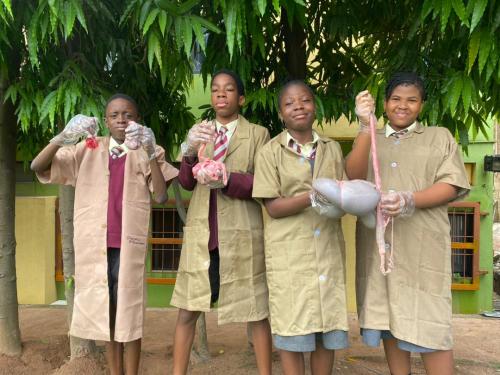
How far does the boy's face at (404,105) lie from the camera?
2.31 m

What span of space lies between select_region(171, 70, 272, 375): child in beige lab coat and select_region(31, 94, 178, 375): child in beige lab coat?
0.78 feet

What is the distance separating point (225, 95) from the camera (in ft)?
8.16

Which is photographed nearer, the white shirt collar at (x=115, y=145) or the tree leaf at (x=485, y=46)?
the tree leaf at (x=485, y=46)

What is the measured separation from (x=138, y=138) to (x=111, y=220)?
1.75 feet

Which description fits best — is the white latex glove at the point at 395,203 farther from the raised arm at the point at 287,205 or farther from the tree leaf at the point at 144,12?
the tree leaf at the point at 144,12

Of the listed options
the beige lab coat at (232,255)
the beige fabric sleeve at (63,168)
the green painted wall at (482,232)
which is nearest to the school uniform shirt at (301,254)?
the beige lab coat at (232,255)

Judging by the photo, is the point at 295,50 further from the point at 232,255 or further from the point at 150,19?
the point at 232,255

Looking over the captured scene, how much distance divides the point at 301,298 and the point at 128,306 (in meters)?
0.93

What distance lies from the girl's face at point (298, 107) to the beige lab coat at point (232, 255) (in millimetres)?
273

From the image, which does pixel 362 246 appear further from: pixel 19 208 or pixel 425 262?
pixel 19 208

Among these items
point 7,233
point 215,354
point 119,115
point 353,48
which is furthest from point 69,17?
point 215,354

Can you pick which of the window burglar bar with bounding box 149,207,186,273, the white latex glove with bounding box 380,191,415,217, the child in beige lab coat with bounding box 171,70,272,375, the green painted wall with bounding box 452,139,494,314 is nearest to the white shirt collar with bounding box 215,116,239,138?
the child in beige lab coat with bounding box 171,70,272,375

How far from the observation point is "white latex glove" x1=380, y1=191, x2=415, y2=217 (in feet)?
6.70

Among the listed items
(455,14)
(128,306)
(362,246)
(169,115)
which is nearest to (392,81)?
(455,14)
